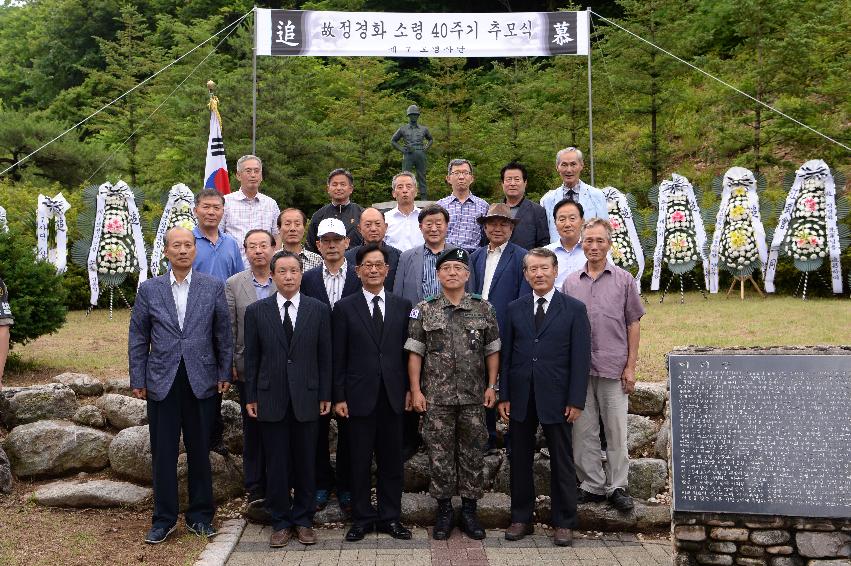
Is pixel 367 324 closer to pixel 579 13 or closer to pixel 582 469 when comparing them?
pixel 582 469

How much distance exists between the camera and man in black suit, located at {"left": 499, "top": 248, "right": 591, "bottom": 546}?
173 inches

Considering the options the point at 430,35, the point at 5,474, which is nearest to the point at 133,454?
the point at 5,474

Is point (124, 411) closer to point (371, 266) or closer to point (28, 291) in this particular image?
point (28, 291)

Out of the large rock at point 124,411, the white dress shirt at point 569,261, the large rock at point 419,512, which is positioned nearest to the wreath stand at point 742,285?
the white dress shirt at point 569,261

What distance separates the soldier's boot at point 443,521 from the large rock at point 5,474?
9.80 feet

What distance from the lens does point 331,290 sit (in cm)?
490

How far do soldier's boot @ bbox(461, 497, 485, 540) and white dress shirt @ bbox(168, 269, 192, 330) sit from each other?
2038 mm

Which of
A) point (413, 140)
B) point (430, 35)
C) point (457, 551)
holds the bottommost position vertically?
point (457, 551)

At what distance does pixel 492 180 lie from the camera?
1812 cm

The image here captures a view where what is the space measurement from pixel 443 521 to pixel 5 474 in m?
3.08

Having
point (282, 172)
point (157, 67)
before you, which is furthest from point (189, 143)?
point (157, 67)

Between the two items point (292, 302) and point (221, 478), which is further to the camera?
point (221, 478)

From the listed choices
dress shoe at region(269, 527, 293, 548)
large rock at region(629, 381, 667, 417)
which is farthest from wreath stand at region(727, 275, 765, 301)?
dress shoe at region(269, 527, 293, 548)

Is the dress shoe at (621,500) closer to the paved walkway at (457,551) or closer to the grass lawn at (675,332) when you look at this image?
the paved walkway at (457,551)
